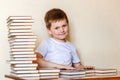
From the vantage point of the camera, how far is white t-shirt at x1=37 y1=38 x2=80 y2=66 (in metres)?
1.62

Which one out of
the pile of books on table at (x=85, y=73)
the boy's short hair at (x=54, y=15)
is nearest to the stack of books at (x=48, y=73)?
the pile of books on table at (x=85, y=73)

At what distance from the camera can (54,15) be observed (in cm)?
162

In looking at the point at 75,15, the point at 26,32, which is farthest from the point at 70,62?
the point at 26,32

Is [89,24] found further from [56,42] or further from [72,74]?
[72,74]

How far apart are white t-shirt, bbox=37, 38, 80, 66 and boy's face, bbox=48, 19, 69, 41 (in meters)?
0.04

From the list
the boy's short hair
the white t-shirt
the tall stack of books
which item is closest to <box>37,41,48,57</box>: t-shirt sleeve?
the white t-shirt

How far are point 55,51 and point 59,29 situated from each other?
5.1 inches

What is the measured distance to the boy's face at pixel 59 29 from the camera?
5.31 feet

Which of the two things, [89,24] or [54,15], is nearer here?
[54,15]

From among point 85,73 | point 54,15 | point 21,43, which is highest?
point 54,15

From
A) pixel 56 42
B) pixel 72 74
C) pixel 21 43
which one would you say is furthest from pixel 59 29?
pixel 72 74

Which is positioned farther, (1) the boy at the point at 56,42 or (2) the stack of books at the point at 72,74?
(1) the boy at the point at 56,42

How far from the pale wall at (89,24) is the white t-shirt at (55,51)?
10 cm

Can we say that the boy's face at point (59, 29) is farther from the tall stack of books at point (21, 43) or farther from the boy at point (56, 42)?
the tall stack of books at point (21, 43)
